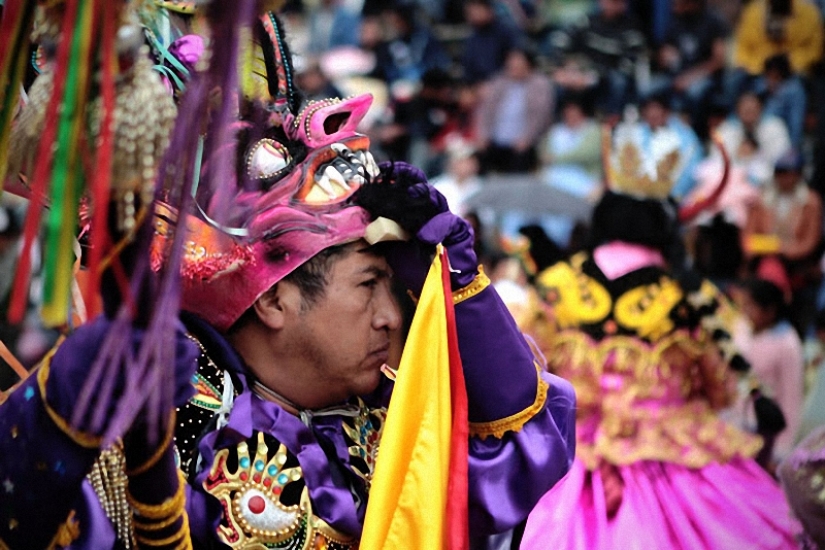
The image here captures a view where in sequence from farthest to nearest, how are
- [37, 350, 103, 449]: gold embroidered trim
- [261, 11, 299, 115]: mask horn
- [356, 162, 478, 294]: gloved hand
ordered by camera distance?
1. [261, 11, 299, 115]: mask horn
2. [356, 162, 478, 294]: gloved hand
3. [37, 350, 103, 449]: gold embroidered trim

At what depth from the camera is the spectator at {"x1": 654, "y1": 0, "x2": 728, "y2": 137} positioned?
37.5ft

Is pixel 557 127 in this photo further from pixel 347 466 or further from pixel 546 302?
pixel 347 466

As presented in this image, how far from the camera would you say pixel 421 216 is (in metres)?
2.70

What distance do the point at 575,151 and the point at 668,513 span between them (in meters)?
6.85

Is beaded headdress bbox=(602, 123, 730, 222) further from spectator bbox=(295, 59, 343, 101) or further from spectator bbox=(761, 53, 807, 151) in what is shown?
spectator bbox=(295, 59, 343, 101)

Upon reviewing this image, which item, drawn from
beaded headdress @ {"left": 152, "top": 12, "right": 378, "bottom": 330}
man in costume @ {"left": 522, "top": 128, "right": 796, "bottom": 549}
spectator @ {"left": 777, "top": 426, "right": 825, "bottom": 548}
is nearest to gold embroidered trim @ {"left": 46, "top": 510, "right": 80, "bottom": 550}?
beaded headdress @ {"left": 152, "top": 12, "right": 378, "bottom": 330}

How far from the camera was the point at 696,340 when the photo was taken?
4848mm

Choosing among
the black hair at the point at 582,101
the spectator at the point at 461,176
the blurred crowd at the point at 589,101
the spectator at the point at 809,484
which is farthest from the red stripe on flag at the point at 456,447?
the black hair at the point at 582,101

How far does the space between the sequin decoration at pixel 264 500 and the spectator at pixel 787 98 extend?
9087 millimetres

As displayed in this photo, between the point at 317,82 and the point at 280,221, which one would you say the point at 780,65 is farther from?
the point at 280,221

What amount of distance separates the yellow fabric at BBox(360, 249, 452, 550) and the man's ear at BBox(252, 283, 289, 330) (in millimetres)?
282

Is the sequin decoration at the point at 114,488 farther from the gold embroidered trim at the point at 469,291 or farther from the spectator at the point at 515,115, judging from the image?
the spectator at the point at 515,115

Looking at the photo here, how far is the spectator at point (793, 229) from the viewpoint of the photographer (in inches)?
376

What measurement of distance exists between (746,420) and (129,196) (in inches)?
149
